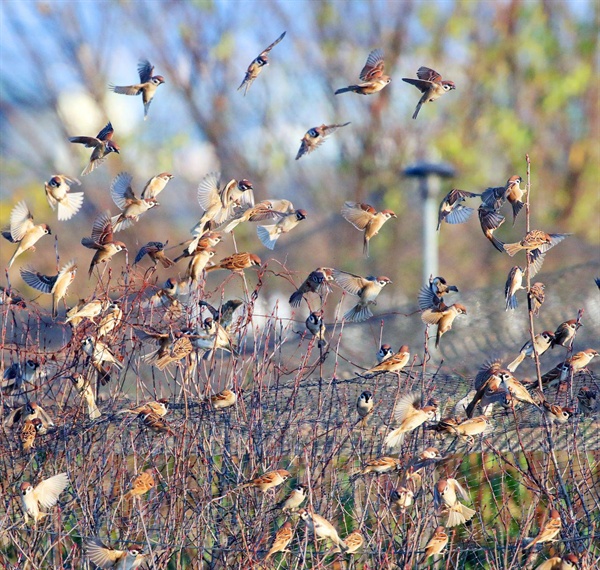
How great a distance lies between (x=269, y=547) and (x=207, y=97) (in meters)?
9.97

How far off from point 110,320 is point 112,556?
1145 mm

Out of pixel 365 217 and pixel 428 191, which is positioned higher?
pixel 365 217

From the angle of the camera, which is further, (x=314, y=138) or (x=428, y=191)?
(x=428, y=191)

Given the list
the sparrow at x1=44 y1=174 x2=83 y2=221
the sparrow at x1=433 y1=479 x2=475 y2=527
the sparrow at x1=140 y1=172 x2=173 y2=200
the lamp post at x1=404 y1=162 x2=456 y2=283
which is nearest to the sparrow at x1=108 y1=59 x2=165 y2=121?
the sparrow at x1=140 y1=172 x2=173 y2=200

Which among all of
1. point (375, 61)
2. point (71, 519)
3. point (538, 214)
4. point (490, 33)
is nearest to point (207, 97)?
point (490, 33)

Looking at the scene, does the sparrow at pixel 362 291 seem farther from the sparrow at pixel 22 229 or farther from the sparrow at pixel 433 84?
the sparrow at pixel 22 229

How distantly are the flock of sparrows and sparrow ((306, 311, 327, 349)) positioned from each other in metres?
0.01

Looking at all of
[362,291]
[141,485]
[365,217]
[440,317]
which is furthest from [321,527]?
[365,217]

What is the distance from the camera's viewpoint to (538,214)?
14.7 m

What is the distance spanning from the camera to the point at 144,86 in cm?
602

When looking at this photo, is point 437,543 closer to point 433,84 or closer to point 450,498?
point 450,498

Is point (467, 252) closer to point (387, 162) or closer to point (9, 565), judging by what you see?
point (387, 162)

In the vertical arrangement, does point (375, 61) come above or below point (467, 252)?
above

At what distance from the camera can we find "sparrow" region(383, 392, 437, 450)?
460cm
